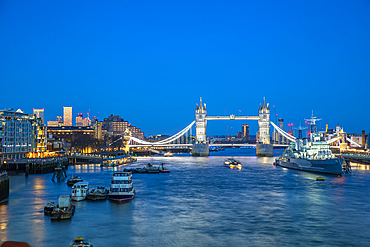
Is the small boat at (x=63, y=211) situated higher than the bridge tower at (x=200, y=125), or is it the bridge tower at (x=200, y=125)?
the bridge tower at (x=200, y=125)

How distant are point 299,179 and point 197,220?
32091 millimetres

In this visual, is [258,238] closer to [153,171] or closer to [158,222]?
[158,222]

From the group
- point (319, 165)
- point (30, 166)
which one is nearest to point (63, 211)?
point (30, 166)

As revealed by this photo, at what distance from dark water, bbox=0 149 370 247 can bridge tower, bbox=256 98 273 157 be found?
280ft

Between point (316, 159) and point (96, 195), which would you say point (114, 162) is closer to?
point (316, 159)

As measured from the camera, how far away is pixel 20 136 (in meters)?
78.4

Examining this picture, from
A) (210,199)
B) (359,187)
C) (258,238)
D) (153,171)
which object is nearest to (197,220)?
(258,238)

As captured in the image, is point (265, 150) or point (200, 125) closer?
point (265, 150)

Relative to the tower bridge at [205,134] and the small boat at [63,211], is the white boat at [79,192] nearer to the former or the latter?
the small boat at [63,211]

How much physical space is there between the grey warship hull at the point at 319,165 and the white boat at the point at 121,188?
37.4m

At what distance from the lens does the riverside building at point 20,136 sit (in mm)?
73750

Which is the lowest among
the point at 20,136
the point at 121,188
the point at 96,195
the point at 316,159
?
the point at 96,195

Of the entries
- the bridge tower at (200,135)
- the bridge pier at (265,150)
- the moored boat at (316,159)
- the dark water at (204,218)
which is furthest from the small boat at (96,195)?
the bridge pier at (265,150)

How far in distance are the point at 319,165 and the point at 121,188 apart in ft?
131
